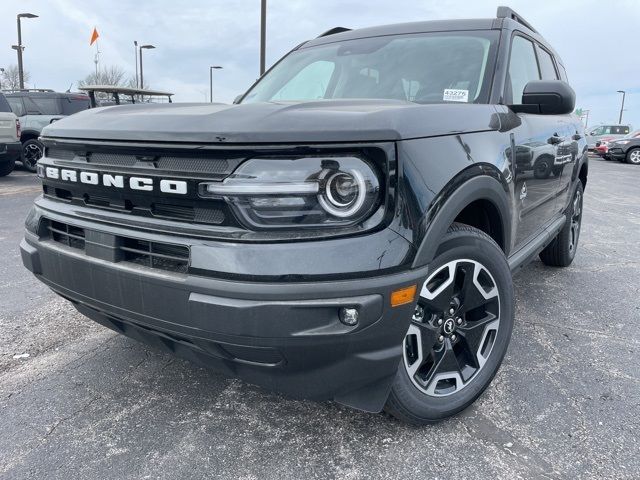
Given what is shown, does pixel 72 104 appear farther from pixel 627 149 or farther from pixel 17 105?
pixel 627 149

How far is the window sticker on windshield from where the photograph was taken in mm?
2631

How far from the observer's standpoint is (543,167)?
3141 millimetres

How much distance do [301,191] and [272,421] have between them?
3.77ft

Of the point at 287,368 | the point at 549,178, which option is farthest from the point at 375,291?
the point at 549,178

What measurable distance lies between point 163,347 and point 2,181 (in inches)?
415

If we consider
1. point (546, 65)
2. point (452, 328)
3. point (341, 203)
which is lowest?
point (452, 328)

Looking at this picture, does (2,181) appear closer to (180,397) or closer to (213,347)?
(180,397)

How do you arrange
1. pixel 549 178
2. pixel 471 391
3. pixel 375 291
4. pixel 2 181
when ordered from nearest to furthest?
pixel 375 291 < pixel 471 391 < pixel 549 178 < pixel 2 181

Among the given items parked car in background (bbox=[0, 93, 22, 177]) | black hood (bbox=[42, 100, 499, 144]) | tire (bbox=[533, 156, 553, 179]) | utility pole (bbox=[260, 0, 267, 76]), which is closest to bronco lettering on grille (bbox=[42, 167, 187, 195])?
black hood (bbox=[42, 100, 499, 144])

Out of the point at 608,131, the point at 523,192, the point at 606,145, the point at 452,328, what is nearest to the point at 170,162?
the point at 452,328

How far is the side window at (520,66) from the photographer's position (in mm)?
2930

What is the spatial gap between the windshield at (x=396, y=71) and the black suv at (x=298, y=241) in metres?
0.36

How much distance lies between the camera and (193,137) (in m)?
1.69

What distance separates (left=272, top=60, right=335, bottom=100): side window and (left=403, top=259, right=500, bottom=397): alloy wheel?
4.85 ft
